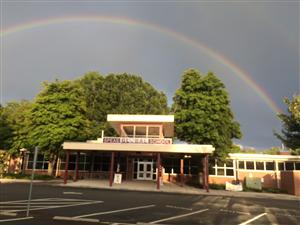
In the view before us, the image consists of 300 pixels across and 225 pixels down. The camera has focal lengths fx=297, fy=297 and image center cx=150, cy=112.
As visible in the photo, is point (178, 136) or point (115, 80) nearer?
point (178, 136)

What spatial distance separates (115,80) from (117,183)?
2779 centimetres

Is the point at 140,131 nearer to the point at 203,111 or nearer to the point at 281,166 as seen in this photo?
the point at 203,111

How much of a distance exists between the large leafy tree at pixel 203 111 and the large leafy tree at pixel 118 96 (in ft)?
51.3

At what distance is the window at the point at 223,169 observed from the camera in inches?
1415

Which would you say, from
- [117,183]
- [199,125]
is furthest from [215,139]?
[117,183]

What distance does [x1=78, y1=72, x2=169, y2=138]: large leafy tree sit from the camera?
50.4 meters

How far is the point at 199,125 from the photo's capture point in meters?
33.8

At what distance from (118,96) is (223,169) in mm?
23850

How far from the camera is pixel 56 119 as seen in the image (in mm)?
34031

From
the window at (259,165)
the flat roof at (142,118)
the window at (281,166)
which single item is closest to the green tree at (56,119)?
the flat roof at (142,118)

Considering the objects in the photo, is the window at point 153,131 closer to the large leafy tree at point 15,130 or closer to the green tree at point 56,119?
the green tree at point 56,119

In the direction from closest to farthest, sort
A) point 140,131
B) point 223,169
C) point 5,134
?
point 140,131 < point 223,169 < point 5,134

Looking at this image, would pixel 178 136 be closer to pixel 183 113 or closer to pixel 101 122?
pixel 183 113

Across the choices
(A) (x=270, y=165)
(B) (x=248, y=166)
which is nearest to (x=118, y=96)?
(B) (x=248, y=166)
